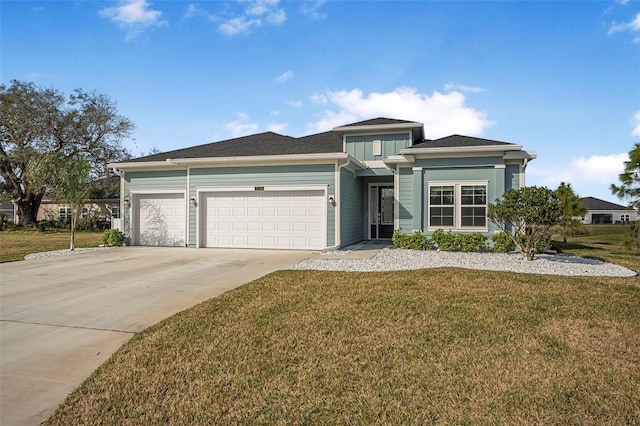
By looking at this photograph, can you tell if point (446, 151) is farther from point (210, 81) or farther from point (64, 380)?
point (64, 380)

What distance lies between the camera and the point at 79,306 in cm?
572

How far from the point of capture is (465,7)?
33.9ft

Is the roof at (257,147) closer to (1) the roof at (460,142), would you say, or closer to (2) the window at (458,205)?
(1) the roof at (460,142)

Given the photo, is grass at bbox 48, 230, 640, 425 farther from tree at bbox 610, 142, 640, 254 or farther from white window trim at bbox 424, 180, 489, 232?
tree at bbox 610, 142, 640, 254

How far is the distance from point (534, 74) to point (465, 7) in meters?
3.36

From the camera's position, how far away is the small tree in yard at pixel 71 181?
13.4m

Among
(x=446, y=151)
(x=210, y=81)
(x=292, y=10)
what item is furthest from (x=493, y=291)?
(x=210, y=81)

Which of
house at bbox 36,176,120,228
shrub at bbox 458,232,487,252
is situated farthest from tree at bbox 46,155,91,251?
house at bbox 36,176,120,228

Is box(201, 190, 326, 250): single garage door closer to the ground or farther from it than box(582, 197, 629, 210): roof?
closer to the ground

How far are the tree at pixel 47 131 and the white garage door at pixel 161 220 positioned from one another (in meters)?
17.1

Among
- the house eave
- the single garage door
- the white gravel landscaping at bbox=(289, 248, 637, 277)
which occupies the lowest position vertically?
the white gravel landscaping at bbox=(289, 248, 637, 277)

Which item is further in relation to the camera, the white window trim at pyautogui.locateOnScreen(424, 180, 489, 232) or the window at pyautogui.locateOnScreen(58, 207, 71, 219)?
the window at pyautogui.locateOnScreen(58, 207, 71, 219)

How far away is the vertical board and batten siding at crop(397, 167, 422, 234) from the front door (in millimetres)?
2931

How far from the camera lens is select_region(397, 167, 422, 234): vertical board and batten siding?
42.5ft
